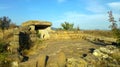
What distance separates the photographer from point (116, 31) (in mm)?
10461

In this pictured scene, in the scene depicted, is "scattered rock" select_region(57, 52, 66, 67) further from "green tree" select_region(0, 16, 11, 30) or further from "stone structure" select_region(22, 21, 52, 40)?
"green tree" select_region(0, 16, 11, 30)

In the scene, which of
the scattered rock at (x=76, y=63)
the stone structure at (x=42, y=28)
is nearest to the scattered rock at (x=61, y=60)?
the scattered rock at (x=76, y=63)

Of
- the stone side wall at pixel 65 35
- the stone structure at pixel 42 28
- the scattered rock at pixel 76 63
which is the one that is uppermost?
the stone structure at pixel 42 28

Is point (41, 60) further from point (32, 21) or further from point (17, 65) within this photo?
point (32, 21)

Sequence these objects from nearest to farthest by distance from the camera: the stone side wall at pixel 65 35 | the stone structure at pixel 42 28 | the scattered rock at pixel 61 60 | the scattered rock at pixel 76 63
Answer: the scattered rock at pixel 76 63 < the scattered rock at pixel 61 60 < the stone structure at pixel 42 28 < the stone side wall at pixel 65 35

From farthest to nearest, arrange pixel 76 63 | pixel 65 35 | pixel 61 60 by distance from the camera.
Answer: pixel 65 35
pixel 61 60
pixel 76 63

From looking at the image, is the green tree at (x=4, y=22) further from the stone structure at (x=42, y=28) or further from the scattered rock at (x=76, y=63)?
the scattered rock at (x=76, y=63)

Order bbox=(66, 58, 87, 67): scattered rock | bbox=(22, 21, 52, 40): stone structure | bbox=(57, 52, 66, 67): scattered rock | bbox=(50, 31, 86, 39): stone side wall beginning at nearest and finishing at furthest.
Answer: bbox=(66, 58, 87, 67): scattered rock
bbox=(57, 52, 66, 67): scattered rock
bbox=(22, 21, 52, 40): stone structure
bbox=(50, 31, 86, 39): stone side wall

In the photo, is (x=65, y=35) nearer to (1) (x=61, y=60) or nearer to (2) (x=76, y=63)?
(1) (x=61, y=60)

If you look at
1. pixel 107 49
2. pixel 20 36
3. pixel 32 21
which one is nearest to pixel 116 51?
pixel 107 49

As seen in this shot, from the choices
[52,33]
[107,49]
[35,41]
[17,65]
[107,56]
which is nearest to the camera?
[17,65]

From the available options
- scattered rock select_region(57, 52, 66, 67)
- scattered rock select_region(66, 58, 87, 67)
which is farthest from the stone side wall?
scattered rock select_region(66, 58, 87, 67)

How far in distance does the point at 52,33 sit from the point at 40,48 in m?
6.09

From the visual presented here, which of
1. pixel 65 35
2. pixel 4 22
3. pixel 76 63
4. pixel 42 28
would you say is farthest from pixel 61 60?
pixel 4 22
